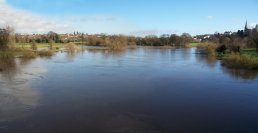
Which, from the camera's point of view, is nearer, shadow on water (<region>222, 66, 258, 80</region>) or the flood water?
the flood water

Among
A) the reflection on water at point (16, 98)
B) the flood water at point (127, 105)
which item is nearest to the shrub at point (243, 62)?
the flood water at point (127, 105)

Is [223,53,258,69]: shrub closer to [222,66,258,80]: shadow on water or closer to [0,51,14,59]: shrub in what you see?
[222,66,258,80]: shadow on water

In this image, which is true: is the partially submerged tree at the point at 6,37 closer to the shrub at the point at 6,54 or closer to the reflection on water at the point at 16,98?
the shrub at the point at 6,54

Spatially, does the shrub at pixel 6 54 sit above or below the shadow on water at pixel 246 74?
above

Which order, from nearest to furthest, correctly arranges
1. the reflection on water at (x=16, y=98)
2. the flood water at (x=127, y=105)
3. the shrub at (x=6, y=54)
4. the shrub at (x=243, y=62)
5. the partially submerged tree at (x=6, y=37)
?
1. the flood water at (x=127, y=105)
2. the reflection on water at (x=16, y=98)
3. the shrub at (x=243, y=62)
4. the shrub at (x=6, y=54)
5. the partially submerged tree at (x=6, y=37)

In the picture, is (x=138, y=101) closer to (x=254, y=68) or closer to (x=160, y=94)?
(x=160, y=94)

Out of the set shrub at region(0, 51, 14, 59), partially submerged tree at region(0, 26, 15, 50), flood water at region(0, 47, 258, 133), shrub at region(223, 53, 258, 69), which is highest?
partially submerged tree at region(0, 26, 15, 50)

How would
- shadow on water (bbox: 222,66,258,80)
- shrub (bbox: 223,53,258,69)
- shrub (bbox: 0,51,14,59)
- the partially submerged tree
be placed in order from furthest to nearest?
the partially submerged tree → shrub (bbox: 0,51,14,59) → shrub (bbox: 223,53,258,69) → shadow on water (bbox: 222,66,258,80)

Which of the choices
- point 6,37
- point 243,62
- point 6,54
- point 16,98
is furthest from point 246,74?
point 6,37

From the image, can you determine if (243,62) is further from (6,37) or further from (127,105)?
(6,37)

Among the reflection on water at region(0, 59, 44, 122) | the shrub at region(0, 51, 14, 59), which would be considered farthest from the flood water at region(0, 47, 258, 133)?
the shrub at region(0, 51, 14, 59)

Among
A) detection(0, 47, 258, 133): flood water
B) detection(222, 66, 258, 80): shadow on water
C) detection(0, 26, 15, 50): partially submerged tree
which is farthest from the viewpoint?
detection(0, 26, 15, 50): partially submerged tree

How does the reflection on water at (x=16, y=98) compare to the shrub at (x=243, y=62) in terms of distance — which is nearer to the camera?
the reflection on water at (x=16, y=98)

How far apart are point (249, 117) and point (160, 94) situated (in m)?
5.22
